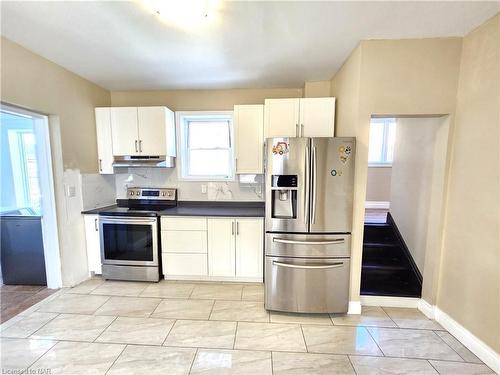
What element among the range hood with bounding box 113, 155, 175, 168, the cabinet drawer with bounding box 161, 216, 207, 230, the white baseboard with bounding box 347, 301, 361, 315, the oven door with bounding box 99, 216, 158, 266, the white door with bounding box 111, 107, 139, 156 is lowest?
the white baseboard with bounding box 347, 301, 361, 315

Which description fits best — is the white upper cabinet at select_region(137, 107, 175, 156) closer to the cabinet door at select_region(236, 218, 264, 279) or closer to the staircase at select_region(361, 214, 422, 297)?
the cabinet door at select_region(236, 218, 264, 279)

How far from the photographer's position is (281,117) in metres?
2.64

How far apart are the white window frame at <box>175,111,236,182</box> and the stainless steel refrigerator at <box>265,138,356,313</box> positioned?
1.24 metres

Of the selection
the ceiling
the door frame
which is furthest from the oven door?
the ceiling

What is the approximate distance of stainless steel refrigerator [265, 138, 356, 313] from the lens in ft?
6.56

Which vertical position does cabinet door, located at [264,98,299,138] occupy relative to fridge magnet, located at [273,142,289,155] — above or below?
above

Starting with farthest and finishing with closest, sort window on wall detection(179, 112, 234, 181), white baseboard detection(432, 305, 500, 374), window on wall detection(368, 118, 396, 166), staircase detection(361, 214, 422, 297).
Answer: window on wall detection(368, 118, 396, 166), window on wall detection(179, 112, 234, 181), staircase detection(361, 214, 422, 297), white baseboard detection(432, 305, 500, 374)

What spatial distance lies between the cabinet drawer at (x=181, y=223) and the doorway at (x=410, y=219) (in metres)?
2.03

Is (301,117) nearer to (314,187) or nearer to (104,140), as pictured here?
(314,187)

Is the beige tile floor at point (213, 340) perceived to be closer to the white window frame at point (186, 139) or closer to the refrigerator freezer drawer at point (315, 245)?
the refrigerator freezer drawer at point (315, 245)

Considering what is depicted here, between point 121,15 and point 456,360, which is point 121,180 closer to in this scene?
point 121,15

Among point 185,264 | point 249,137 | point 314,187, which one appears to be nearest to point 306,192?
point 314,187

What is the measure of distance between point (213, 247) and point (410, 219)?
2426mm

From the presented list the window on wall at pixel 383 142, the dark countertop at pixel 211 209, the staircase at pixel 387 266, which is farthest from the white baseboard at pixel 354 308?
the window on wall at pixel 383 142
